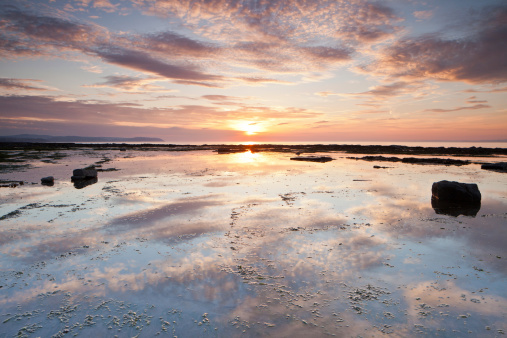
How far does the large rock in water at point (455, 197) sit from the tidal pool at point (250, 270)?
1.11m

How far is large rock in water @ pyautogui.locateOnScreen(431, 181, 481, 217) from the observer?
15.9 m

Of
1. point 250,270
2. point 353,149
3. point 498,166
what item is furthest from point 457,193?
point 353,149

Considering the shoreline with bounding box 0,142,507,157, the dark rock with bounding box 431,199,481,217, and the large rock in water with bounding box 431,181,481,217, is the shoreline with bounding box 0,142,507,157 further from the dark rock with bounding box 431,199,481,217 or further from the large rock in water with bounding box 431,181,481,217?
the dark rock with bounding box 431,199,481,217

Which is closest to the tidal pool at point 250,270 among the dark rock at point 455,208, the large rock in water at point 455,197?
the dark rock at point 455,208

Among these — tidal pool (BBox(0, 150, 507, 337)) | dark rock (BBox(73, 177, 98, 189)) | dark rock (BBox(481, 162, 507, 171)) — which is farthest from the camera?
dark rock (BBox(481, 162, 507, 171))

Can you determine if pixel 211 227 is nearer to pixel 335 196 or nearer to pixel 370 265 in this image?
pixel 370 265

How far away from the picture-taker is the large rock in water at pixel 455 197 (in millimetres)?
15906

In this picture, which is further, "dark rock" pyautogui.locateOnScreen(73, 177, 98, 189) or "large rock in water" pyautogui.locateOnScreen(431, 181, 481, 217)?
"dark rock" pyautogui.locateOnScreen(73, 177, 98, 189)

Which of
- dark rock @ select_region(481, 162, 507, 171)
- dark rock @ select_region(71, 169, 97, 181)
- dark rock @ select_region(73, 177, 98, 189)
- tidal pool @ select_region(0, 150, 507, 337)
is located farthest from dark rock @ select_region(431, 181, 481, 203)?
dark rock @ select_region(71, 169, 97, 181)

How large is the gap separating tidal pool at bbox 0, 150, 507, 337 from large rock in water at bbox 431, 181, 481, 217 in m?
1.11

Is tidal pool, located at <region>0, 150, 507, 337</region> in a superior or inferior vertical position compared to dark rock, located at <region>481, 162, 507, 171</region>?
inferior

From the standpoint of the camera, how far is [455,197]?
1662cm

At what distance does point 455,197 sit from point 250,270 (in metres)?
15.2

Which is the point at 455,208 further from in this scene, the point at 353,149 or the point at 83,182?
the point at 353,149
